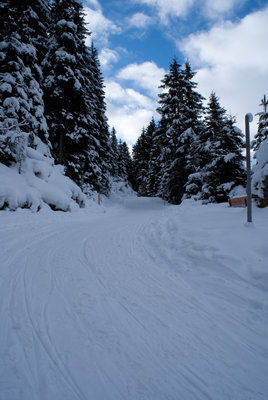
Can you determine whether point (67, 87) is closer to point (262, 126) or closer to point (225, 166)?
point (225, 166)

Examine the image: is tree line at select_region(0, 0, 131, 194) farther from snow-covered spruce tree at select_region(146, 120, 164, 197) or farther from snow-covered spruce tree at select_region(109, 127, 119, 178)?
snow-covered spruce tree at select_region(146, 120, 164, 197)

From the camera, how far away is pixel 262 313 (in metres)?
2.48

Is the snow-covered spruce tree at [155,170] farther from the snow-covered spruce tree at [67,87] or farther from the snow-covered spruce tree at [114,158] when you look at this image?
the snow-covered spruce tree at [67,87]

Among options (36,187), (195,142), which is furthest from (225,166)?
(36,187)

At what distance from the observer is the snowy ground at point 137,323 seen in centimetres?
159

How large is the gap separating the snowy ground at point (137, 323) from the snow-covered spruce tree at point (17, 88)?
7.22m

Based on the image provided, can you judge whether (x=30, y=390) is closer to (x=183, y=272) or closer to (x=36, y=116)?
(x=183, y=272)

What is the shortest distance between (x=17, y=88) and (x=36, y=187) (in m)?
5.60

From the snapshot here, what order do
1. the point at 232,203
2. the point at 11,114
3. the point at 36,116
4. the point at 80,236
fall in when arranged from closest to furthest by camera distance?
the point at 80,236
the point at 232,203
the point at 11,114
the point at 36,116

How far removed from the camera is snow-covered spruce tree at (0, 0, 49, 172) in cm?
986

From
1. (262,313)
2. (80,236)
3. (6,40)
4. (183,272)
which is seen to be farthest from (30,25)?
(262,313)

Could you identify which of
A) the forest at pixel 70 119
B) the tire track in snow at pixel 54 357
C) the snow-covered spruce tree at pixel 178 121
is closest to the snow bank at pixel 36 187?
the forest at pixel 70 119

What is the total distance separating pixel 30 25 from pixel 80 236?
1641cm

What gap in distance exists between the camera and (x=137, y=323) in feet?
7.62
